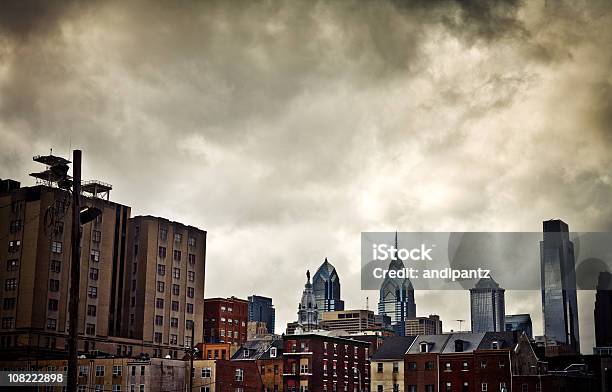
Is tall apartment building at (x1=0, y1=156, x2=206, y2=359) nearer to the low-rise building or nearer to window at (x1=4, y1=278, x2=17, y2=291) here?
window at (x1=4, y1=278, x2=17, y2=291)

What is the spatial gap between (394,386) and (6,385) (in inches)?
2478

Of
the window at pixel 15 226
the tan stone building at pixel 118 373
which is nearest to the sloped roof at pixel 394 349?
the tan stone building at pixel 118 373

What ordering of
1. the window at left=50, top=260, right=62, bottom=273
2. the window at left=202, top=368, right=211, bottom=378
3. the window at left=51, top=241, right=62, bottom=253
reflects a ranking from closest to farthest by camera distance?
the window at left=202, top=368, right=211, bottom=378 < the window at left=50, top=260, right=62, bottom=273 < the window at left=51, top=241, right=62, bottom=253

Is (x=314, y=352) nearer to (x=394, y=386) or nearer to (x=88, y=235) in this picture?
(x=394, y=386)

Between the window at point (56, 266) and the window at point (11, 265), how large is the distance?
6262 mm

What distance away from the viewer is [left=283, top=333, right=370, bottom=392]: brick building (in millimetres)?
139625

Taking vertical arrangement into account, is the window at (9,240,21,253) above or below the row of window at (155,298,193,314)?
above

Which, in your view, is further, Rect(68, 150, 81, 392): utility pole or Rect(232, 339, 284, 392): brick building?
Rect(232, 339, 284, 392): brick building

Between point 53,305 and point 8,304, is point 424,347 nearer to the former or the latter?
point 53,305

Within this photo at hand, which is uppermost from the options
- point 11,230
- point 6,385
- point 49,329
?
point 11,230

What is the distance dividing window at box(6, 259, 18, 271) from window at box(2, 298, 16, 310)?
5.50m

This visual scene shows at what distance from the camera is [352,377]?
154000 mm

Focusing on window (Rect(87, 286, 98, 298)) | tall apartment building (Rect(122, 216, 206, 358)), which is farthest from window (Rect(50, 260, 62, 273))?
tall apartment building (Rect(122, 216, 206, 358))

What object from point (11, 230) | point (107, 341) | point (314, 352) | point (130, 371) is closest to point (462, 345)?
point (314, 352)
